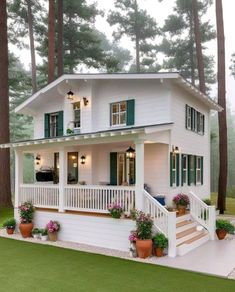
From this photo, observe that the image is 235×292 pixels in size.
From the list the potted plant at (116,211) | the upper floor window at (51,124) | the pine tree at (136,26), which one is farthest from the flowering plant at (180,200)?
the pine tree at (136,26)

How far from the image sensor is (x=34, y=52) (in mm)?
24875

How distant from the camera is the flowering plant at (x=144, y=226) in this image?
27.8 ft

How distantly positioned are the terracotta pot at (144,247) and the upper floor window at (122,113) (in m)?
5.09

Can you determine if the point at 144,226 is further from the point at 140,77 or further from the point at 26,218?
the point at 140,77

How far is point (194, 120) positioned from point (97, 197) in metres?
6.21

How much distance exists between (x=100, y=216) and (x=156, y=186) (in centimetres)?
275

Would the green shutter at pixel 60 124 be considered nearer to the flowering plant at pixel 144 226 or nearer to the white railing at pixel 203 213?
the white railing at pixel 203 213

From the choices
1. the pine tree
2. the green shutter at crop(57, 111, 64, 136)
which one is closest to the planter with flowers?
the green shutter at crop(57, 111, 64, 136)

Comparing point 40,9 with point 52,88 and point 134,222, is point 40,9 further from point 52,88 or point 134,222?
point 134,222

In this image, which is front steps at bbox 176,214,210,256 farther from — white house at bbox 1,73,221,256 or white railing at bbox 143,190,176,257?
white railing at bbox 143,190,176,257

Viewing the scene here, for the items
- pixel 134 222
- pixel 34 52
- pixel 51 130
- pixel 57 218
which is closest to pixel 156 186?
pixel 134 222

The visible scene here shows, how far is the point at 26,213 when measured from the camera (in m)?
11.4

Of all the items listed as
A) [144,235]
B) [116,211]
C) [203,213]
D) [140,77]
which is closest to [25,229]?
[116,211]

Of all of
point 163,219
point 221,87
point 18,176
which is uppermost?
point 221,87
